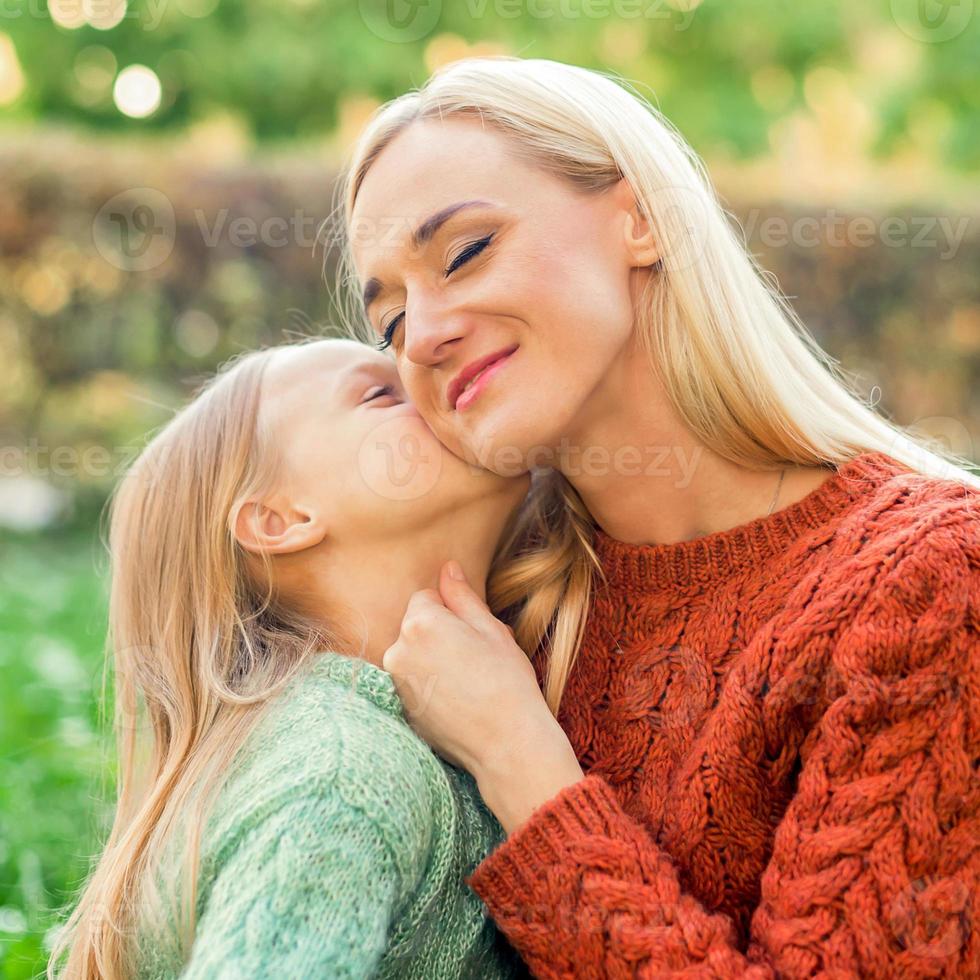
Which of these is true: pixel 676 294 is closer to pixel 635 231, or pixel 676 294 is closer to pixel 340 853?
pixel 635 231

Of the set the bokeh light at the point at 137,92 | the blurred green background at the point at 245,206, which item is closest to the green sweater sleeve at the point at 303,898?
the blurred green background at the point at 245,206

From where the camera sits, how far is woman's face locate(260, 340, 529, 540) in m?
2.18

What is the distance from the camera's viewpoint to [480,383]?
2.08 m

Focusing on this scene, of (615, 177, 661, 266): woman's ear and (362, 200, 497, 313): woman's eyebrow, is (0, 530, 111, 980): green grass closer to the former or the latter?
(362, 200, 497, 313): woman's eyebrow

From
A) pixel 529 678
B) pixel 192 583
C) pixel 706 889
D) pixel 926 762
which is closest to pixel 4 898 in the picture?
pixel 192 583

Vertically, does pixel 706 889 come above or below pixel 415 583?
below

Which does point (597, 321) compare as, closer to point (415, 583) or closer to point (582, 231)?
point (582, 231)

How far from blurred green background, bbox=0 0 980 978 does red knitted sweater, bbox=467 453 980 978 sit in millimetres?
729

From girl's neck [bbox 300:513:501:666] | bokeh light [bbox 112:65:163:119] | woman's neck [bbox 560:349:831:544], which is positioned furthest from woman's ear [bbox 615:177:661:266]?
bokeh light [bbox 112:65:163:119]

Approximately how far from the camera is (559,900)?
5.70 feet

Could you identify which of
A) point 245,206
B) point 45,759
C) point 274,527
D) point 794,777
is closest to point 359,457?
point 274,527

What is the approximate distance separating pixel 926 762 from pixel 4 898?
2.22 m

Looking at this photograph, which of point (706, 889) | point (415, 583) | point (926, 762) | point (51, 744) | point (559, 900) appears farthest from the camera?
point (51, 744)

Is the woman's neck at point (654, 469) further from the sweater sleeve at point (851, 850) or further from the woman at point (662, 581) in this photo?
the sweater sleeve at point (851, 850)
